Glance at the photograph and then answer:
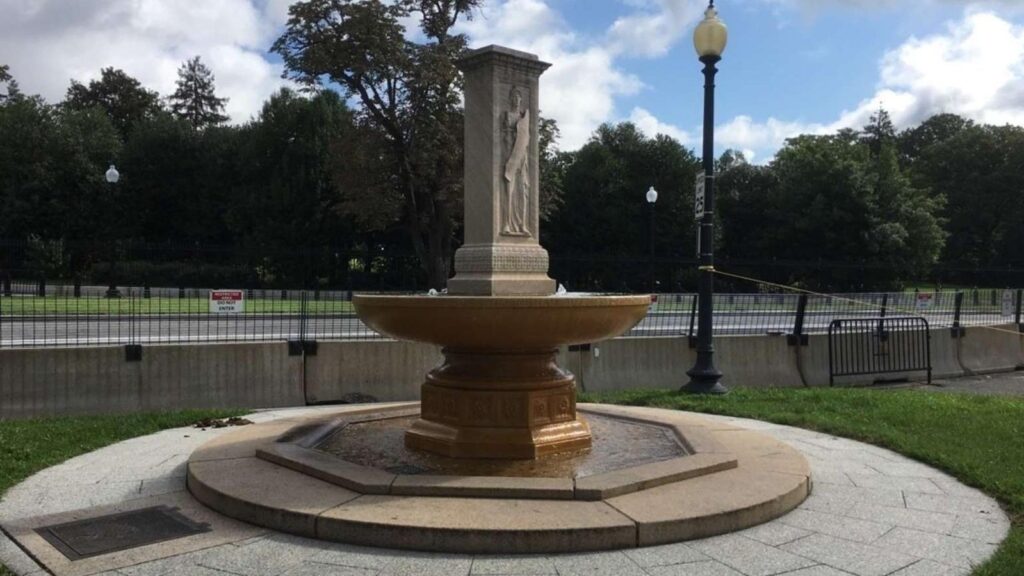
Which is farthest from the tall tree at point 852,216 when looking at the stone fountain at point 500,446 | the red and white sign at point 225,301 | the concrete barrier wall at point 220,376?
the stone fountain at point 500,446

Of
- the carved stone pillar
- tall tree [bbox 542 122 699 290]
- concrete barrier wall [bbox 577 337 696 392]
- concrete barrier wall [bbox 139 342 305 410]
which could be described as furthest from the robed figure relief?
tall tree [bbox 542 122 699 290]

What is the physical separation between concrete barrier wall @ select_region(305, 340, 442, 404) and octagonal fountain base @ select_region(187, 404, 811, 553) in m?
4.14

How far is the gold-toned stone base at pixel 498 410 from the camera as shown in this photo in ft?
21.4

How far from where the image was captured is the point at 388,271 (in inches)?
1016

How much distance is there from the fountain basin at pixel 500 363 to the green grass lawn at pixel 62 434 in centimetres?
316

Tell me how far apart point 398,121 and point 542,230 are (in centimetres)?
1583

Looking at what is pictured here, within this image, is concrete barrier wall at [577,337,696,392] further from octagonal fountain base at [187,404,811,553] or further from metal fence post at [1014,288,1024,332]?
metal fence post at [1014,288,1024,332]

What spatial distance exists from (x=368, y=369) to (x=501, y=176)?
545 centimetres

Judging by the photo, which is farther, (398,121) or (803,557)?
(398,121)

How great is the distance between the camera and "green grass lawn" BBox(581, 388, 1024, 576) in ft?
20.6

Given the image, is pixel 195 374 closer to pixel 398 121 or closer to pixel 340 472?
pixel 340 472

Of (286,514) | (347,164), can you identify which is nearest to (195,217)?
Result: (347,164)

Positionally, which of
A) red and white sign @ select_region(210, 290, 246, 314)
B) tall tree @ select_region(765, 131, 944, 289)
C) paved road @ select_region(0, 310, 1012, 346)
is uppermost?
tall tree @ select_region(765, 131, 944, 289)

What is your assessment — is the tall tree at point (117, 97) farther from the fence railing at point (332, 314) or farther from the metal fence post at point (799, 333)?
the metal fence post at point (799, 333)
